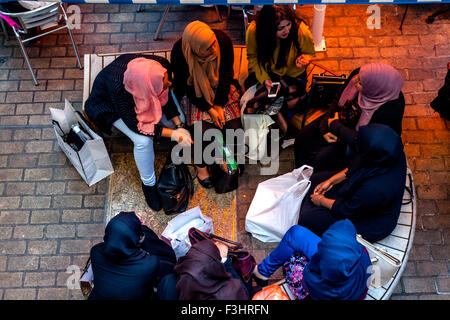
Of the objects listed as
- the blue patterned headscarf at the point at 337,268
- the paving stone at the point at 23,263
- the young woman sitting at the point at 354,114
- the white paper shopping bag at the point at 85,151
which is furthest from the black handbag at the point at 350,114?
the paving stone at the point at 23,263

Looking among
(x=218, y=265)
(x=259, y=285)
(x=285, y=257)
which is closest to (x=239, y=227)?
(x=259, y=285)

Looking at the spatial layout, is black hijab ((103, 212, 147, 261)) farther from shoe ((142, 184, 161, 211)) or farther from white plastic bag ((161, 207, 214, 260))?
shoe ((142, 184, 161, 211))

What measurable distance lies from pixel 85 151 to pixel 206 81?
1280 mm

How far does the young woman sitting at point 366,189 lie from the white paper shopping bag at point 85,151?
1920 millimetres

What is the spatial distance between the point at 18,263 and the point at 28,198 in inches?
25.5

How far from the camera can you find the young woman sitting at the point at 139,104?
3.98 m

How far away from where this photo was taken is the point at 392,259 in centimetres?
345

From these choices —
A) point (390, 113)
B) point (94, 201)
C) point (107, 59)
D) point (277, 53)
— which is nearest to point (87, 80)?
point (107, 59)

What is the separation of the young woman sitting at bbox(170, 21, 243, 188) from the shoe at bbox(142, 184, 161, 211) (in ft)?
1.46

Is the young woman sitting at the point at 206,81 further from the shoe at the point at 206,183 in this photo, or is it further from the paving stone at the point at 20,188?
the paving stone at the point at 20,188

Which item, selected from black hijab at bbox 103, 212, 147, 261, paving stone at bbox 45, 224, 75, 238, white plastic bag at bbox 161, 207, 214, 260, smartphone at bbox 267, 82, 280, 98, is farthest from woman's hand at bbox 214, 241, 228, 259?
paving stone at bbox 45, 224, 75, 238

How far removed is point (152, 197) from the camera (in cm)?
454

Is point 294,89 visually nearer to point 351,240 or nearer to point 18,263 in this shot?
point 351,240
